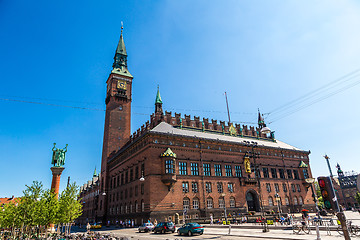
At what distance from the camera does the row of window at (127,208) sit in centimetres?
4129

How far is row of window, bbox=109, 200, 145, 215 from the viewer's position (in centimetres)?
4129

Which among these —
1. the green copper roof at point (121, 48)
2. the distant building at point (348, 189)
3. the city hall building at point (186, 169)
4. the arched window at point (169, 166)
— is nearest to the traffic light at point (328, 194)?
the city hall building at point (186, 169)

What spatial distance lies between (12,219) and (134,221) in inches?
754

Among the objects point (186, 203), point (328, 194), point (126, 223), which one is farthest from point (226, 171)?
point (328, 194)

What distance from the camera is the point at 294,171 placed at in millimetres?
61219

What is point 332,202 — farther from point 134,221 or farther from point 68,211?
point 134,221

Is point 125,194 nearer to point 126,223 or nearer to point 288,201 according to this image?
point 126,223

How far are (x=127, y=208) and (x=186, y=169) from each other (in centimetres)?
1477

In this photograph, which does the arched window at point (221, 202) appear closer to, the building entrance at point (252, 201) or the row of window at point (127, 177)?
the building entrance at point (252, 201)

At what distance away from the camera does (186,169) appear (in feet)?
145

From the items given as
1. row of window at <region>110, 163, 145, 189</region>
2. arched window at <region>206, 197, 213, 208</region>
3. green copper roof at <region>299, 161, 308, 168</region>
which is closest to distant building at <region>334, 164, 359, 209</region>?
green copper roof at <region>299, 161, 308, 168</region>

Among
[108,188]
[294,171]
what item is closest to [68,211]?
[108,188]

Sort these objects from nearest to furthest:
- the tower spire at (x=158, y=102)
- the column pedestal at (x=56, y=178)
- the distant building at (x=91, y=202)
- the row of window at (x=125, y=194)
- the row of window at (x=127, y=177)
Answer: the column pedestal at (x=56, y=178) → the row of window at (x=125, y=194) → the row of window at (x=127, y=177) → the tower spire at (x=158, y=102) → the distant building at (x=91, y=202)

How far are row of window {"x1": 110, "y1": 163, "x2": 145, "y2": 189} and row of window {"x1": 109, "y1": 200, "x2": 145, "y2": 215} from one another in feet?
15.9
